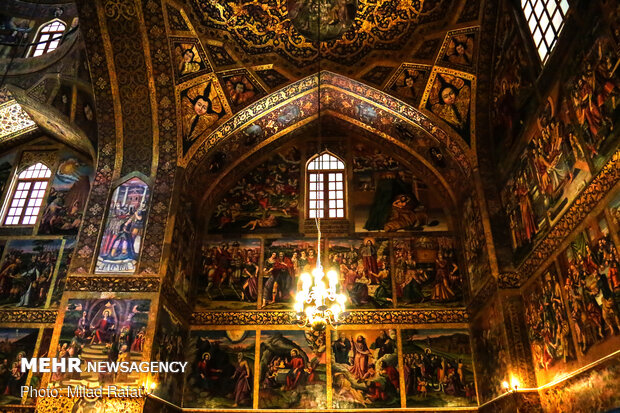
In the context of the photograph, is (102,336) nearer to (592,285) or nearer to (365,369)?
(365,369)

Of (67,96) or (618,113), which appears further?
(67,96)

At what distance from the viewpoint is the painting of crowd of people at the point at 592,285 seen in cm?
695

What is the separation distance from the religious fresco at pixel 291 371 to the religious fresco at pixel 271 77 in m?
6.44

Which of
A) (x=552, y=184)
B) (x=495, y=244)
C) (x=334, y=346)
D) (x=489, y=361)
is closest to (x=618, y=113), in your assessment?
(x=552, y=184)

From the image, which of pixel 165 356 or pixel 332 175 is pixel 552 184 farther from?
pixel 165 356

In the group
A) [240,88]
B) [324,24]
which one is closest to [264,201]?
[240,88]

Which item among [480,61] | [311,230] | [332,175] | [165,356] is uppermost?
Result: [480,61]

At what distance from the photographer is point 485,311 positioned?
11.0 m

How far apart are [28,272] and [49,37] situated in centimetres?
649

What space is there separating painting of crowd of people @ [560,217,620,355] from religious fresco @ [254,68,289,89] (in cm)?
815

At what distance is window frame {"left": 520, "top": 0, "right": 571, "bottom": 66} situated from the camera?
8.73m

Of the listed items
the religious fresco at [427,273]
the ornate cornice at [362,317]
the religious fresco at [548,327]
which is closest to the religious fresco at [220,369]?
the ornate cornice at [362,317]

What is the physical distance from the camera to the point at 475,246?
11.7m

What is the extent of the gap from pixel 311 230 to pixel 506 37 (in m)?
6.59
